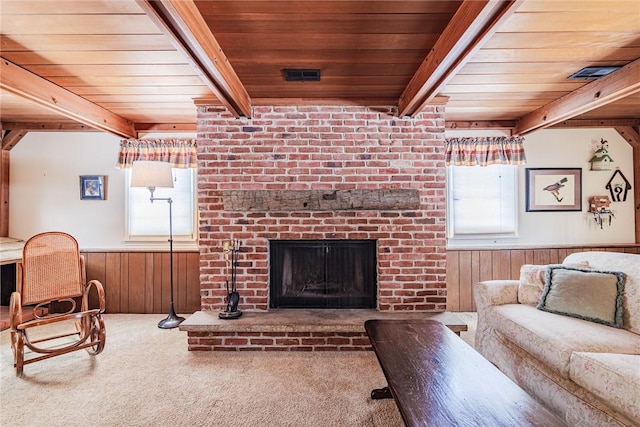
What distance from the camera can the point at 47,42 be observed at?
1.96 meters

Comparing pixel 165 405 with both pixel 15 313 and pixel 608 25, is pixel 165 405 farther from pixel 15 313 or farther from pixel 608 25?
pixel 608 25

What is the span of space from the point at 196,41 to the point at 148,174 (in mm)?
1850

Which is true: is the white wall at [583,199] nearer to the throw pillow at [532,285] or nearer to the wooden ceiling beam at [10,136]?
the throw pillow at [532,285]

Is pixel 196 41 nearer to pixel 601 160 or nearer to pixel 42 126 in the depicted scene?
pixel 42 126

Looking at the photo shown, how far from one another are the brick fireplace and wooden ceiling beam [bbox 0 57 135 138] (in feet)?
3.45

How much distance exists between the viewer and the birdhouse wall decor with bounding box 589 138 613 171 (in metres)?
3.83

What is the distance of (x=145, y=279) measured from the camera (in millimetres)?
3744

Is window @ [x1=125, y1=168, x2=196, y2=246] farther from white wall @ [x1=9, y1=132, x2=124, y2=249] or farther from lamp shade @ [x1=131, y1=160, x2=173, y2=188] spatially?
lamp shade @ [x1=131, y1=160, x2=173, y2=188]

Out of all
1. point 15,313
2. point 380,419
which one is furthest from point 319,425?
point 15,313

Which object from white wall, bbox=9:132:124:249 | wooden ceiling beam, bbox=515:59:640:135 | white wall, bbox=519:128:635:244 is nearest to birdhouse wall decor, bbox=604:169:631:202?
white wall, bbox=519:128:635:244

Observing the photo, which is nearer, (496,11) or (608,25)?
(496,11)

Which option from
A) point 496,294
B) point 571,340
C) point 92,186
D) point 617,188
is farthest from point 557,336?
point 92,186

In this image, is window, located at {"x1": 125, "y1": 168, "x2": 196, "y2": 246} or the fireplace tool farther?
window, located at {"x1": 125, "y1": 168, "x2": 196, "y2": 246}

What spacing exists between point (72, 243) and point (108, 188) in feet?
4.12
